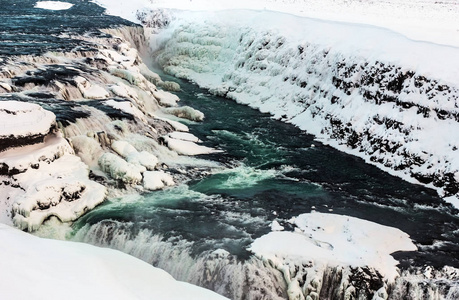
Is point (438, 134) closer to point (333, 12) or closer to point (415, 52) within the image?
point (415, 52)

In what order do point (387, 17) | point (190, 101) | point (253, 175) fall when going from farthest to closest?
point (387, 17) → point (190, 101) → point (253, 175)

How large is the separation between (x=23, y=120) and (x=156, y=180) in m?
4.32

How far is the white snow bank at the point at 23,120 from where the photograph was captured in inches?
507

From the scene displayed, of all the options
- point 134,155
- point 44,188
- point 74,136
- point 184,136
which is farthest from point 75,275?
point 184,136

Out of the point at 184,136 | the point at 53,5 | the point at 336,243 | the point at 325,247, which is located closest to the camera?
the point at 325,247

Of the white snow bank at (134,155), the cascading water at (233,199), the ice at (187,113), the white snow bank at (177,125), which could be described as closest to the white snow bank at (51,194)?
the cascading water at (233,199)

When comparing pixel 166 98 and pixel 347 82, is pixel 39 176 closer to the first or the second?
pixel 166 98

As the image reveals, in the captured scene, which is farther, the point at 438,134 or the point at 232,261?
the point at 438,134

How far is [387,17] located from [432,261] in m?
25.3

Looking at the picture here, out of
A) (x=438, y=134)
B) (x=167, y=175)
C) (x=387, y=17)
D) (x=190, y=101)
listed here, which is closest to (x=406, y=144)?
(x=438, y=134)

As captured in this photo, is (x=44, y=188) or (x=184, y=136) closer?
(x=44, y=188)

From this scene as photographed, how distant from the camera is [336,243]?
35.4 feet

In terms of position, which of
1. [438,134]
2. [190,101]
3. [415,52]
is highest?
[415,52]

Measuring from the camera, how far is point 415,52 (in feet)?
62.5
